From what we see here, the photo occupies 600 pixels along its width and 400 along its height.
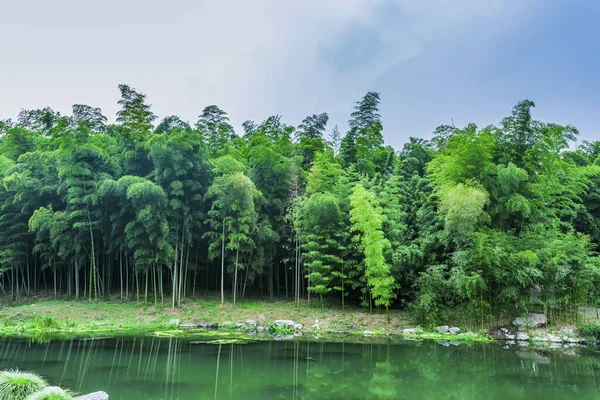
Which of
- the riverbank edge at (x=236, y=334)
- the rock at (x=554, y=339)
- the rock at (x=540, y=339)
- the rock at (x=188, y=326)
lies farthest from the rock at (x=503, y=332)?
the rock at (x=188, y=326)

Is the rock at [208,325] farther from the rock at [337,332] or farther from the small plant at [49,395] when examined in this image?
the small plant at [49,395]

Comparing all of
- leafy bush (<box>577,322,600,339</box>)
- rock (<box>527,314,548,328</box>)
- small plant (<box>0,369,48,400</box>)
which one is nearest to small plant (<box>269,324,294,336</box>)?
rock (<box>527,314,548,328</box>)

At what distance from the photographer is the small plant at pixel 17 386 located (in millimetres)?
5609

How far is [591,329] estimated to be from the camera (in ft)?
47.9

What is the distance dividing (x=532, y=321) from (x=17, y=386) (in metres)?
16.4

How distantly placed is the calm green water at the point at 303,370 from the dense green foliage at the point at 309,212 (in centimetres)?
383

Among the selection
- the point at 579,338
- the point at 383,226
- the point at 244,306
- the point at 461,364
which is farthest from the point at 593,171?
the point at 244,306

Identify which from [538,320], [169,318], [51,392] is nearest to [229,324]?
[169,318]

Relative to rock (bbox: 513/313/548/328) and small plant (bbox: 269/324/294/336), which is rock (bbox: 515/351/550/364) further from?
small plant (bbox: 269/324/294/336)

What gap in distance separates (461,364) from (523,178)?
8.97 m

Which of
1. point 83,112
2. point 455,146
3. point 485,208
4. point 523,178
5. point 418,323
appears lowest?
point 418,323

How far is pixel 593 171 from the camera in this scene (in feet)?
69.0

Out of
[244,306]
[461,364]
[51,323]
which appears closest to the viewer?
[461,364]

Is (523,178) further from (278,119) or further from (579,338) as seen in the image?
(278,119)
